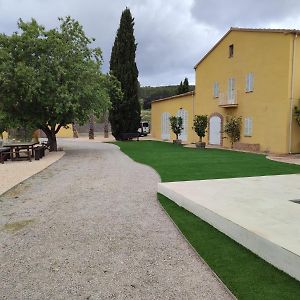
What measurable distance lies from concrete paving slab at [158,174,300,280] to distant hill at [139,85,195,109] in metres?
60.0

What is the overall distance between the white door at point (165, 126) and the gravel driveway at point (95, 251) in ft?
80.1

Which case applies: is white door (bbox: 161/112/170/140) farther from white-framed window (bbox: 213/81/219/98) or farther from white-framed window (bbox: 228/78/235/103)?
white-framed window (bbox: 228/78/235/103)

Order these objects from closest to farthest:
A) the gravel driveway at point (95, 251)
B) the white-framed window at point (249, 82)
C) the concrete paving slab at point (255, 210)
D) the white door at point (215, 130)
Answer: the gravel driveway at point (95, 251) → the concrete paving slab at point (255, 210) → the white-framed window at point (249, 82) → the white door at point (215, 130)

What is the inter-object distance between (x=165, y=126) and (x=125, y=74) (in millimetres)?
6116

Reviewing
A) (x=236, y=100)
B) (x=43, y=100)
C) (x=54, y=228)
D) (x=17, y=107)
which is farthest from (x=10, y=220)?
(x=236, y=100)

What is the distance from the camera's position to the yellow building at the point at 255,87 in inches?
699

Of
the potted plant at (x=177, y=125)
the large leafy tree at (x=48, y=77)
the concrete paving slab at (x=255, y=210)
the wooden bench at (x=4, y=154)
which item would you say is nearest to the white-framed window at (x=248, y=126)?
the potted plant at (x=177, y=125)

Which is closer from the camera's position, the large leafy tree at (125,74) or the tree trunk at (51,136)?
the tree trunk at (51,136)

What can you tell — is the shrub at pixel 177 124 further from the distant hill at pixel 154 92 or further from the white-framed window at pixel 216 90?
the distant hill at pixel 154 92

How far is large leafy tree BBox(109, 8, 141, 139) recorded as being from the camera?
33188 millimetres

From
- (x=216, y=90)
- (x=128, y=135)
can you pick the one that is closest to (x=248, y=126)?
(x=216, y=90)

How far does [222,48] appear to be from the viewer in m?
23.5

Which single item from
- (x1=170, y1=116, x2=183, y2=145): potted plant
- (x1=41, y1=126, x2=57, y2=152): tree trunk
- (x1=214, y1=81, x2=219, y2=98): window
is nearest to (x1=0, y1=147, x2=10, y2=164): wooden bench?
(x1=41, y1=126, x2=57, y2=152): tree trunk

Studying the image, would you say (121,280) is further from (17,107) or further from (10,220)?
(17,107)
